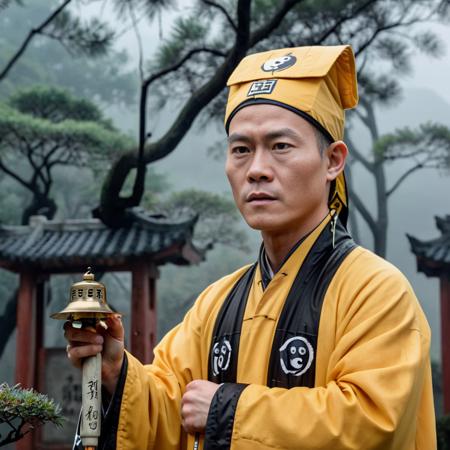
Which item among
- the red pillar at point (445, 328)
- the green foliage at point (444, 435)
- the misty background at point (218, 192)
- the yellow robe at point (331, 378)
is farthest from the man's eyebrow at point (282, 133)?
the misty background at point (218, 192)

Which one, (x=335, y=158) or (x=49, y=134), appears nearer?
(x=335, y=158)

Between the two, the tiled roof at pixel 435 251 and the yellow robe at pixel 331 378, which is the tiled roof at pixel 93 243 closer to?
the tiled roof at pixel 435 251

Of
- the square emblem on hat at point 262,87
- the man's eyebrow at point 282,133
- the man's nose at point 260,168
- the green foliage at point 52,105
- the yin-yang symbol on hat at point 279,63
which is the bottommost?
the man's nose at point 260,168

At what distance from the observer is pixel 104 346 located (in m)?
2.05

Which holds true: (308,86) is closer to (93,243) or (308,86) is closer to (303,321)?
(303,321)

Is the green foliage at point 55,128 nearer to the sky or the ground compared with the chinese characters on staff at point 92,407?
nearer to the sky

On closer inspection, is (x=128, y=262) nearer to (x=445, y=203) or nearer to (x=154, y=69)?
(x=154, y=69)

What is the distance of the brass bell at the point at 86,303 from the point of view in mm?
1826

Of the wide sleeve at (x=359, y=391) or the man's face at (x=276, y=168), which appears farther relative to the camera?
the man's face at (x=276, y=168)

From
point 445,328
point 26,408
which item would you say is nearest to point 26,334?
point 445,328

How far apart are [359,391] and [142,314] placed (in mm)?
7250

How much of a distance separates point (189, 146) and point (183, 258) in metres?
30.8

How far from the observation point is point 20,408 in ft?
8.50

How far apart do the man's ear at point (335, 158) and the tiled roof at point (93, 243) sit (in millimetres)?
6492
